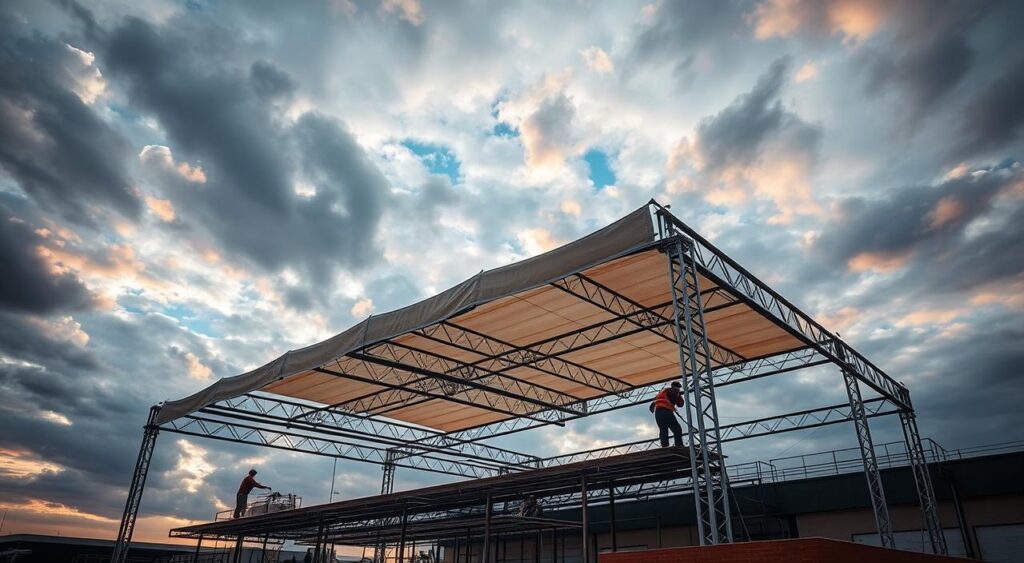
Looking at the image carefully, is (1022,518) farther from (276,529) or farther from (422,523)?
(276,529)

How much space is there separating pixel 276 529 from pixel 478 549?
10439 mm

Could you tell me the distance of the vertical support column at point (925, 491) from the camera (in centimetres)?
1914

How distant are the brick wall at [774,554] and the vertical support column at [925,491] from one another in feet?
36.3

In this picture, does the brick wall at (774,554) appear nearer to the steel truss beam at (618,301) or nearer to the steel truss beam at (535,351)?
the steel truss beam at (618,301)

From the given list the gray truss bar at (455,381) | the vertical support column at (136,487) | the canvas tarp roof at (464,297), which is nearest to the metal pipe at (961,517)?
the gray truss bar at (455,381)

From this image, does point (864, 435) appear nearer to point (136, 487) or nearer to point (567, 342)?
A: point (567, 342)

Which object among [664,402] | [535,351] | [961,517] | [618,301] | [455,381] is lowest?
[961,517]

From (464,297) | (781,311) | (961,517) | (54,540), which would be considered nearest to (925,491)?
(961,517)

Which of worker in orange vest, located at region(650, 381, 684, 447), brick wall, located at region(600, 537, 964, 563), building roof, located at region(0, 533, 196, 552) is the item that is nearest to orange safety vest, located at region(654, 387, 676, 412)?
worker in orange vest, located at region(650, 381, 684, 447)

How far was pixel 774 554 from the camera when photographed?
8453 mm

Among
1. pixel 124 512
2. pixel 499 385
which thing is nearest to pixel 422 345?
pixel 499 385

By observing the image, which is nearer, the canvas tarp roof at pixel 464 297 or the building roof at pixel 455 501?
the canvas tarp roof at pixel 464 297

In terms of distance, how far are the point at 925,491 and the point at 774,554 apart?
15203mm

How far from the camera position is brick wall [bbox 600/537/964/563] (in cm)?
818
